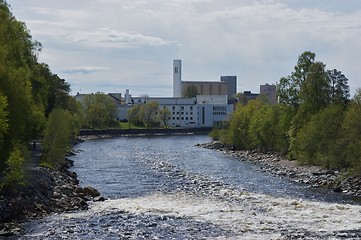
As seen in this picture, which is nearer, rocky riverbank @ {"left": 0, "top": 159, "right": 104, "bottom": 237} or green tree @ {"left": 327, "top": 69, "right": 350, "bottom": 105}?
rocky riverbank @ {"left": 0, "top": 159, "right": 104, "bottom": 237}

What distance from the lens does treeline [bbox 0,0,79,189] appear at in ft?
119

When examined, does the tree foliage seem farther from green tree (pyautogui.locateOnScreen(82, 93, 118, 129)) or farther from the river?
green tree (pyautogui.locateOnScreen(82, 93, 118, 129))

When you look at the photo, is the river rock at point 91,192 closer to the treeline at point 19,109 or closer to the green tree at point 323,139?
the treeline at point 19,109

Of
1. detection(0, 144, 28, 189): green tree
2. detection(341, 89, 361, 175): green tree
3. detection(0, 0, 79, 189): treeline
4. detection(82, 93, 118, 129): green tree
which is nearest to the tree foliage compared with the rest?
detection(341, 89, 361, 175): green tree

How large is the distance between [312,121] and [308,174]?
33.9 ft

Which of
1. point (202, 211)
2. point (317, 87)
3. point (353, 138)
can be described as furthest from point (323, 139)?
point (202, 211)

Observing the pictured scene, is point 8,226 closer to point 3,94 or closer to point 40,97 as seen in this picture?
point 3,94

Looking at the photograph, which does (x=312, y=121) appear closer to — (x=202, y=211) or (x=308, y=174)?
(x=308, y=174)

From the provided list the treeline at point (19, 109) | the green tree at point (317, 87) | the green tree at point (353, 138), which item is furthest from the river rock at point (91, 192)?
the green tree at point (317, 87)

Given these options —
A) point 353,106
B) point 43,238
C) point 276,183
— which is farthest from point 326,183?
point 43,238

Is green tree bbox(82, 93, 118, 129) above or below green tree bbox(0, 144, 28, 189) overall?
above

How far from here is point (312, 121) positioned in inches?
2712

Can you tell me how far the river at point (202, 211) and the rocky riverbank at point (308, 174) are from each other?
209 centimetres

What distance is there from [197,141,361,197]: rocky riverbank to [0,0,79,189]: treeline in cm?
2477
